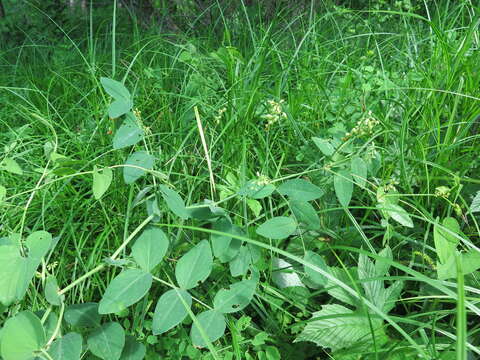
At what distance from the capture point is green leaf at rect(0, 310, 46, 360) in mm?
676

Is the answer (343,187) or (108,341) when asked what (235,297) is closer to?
(108,341)

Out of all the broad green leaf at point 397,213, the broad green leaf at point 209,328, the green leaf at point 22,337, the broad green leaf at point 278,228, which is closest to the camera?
the green leaf at point 22,337

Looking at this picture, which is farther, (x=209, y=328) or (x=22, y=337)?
(x=209, y=328)

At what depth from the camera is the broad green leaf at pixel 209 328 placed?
2.57ft

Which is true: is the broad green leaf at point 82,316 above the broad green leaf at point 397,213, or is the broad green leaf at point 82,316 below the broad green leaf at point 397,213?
above

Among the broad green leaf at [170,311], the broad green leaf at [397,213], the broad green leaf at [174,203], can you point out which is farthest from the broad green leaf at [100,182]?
the broad green leaf at [397,213]

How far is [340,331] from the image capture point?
97cm

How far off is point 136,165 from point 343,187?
18.3 inches

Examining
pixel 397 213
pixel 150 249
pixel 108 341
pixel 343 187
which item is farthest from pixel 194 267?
pixel 397 213

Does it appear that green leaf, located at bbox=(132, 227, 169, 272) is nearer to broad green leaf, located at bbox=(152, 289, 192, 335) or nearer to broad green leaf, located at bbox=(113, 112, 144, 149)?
broad green leaf, located at bbox=(152, 289, 192, 335)

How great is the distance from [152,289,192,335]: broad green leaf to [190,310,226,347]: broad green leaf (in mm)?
40

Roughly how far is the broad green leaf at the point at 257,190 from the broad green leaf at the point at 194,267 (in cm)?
17

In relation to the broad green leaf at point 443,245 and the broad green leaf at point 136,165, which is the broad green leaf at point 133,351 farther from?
the broad green leaf at point 443,245

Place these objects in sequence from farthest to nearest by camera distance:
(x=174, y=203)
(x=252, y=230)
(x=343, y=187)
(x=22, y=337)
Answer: (x=252, y=230) → (x=343, y=187) → (x=174, y=203) → (x=22, y=337)
